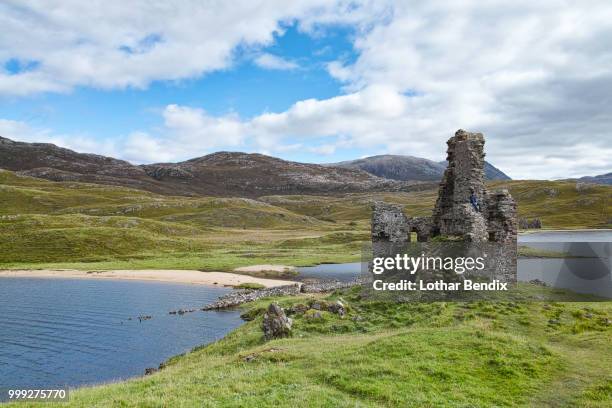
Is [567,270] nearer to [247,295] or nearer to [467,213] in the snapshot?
[467,213]

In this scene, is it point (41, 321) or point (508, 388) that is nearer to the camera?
point (508, 388)

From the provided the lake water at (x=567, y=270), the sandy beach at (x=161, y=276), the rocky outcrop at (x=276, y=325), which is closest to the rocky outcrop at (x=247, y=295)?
the sandy beach at (x=161, y=276)

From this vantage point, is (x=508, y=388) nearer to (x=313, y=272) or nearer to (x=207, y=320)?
(x=207, y=320)

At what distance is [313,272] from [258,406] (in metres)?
72.3

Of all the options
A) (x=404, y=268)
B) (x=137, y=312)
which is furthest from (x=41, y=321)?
(x=404, y=268)

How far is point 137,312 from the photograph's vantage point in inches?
2202

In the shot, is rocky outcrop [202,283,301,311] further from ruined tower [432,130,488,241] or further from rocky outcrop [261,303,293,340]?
ruined tower [432,130,488,241]

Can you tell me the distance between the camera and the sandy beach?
77.4 metres

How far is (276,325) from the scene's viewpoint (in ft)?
101

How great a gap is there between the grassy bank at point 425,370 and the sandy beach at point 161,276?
50331mm

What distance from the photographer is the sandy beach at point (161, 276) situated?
77438 millimetres

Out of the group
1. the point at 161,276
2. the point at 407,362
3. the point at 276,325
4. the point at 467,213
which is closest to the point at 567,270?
the point at 467,213

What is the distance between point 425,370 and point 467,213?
1887 centimetres

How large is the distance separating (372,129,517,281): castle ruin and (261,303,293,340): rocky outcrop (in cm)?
1141
